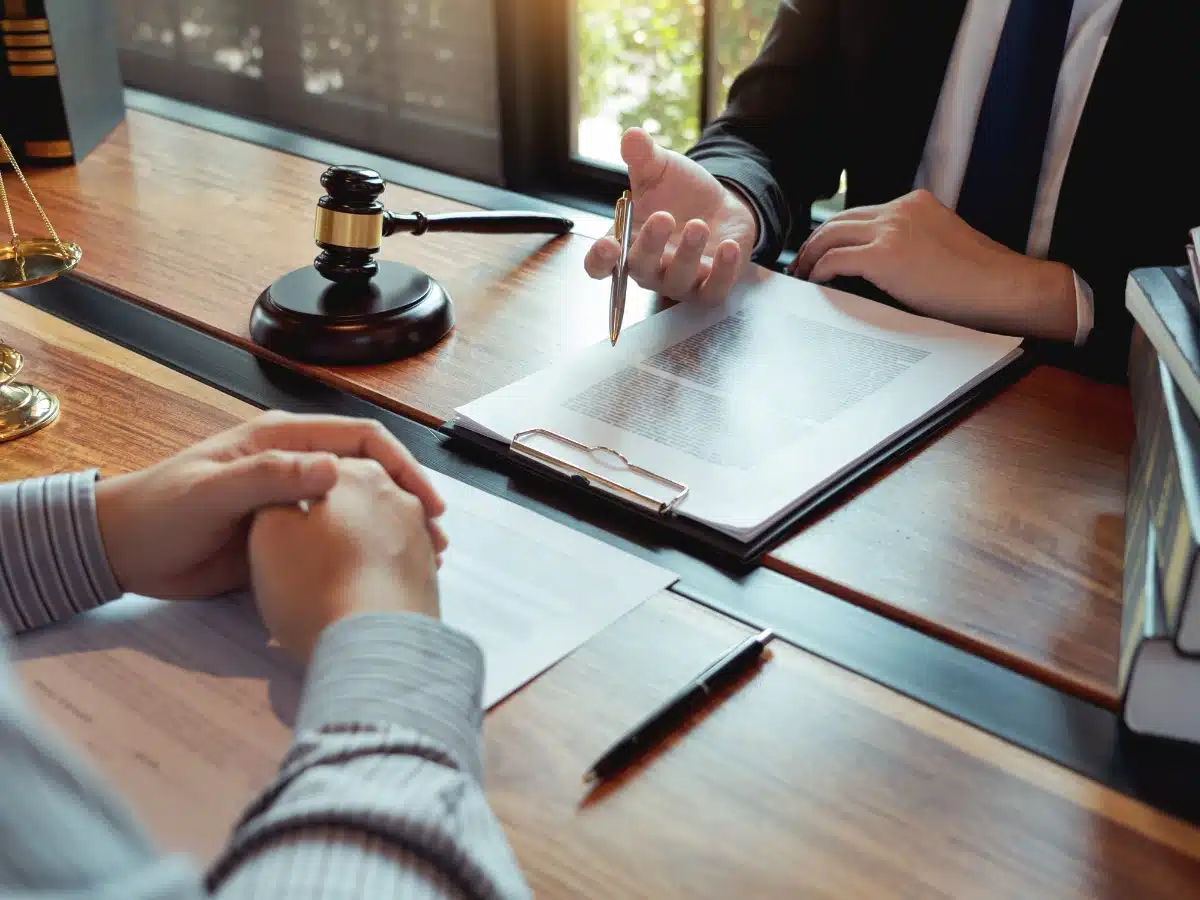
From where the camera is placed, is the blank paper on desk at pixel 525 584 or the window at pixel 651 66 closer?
the blank paper on desk at pixel 525 584

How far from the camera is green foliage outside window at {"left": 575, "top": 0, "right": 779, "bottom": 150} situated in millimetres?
2053

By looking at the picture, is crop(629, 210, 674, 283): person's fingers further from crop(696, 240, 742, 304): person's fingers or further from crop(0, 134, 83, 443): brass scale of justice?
crop(0, 134, 83, 443): brass scale of justice

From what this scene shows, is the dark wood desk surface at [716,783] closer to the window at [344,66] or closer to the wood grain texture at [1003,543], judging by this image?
the wood grain texture at [1003,543]

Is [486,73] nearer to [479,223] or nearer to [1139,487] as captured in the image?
[479,223]

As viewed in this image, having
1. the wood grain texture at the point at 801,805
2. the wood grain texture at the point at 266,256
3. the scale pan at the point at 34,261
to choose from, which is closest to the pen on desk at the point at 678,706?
the wood grain texture at the point at 801,805

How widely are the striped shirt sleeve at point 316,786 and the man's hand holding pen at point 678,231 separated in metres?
0.52

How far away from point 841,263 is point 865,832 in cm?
69

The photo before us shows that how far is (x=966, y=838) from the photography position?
58cm

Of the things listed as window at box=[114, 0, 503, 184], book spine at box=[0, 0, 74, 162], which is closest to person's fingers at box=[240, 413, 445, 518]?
book spine at box=[0, 0, 74, 162]

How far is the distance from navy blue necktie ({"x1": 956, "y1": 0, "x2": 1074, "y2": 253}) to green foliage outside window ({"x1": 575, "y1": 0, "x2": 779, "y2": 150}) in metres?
0.84

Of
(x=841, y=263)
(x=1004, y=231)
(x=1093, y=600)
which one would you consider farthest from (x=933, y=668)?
(x=1004, y=231)

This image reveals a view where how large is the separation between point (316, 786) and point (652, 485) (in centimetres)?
38

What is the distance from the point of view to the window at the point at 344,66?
7.38ft

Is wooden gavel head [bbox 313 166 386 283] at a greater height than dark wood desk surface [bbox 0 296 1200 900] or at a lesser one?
greater
